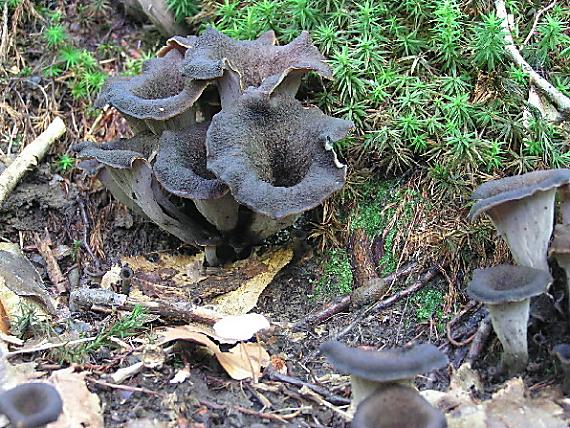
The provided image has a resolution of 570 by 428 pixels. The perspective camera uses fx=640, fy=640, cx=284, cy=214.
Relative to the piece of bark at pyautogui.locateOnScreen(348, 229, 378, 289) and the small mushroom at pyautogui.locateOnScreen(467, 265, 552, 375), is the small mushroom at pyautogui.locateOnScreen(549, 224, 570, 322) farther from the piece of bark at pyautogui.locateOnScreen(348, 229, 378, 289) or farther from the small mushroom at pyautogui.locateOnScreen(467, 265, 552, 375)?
the piece of bark at pyautogui.locateOnScreen(348, 229, 378, 289)

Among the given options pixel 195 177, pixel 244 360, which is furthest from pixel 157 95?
pixel 244 360

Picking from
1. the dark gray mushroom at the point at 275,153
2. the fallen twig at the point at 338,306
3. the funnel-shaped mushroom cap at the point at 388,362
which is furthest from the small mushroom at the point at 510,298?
the dark gray mushroom at the point at 275,153

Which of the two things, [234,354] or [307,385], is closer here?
[307,385]

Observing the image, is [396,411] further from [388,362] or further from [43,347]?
[43,347]

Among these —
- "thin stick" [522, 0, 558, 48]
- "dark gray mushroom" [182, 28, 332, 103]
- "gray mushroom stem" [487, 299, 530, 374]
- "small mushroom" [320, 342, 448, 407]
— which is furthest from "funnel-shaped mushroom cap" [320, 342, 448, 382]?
"thin stick" [522, 0, 558, 48]

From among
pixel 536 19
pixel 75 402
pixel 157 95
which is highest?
pixel 536 19
